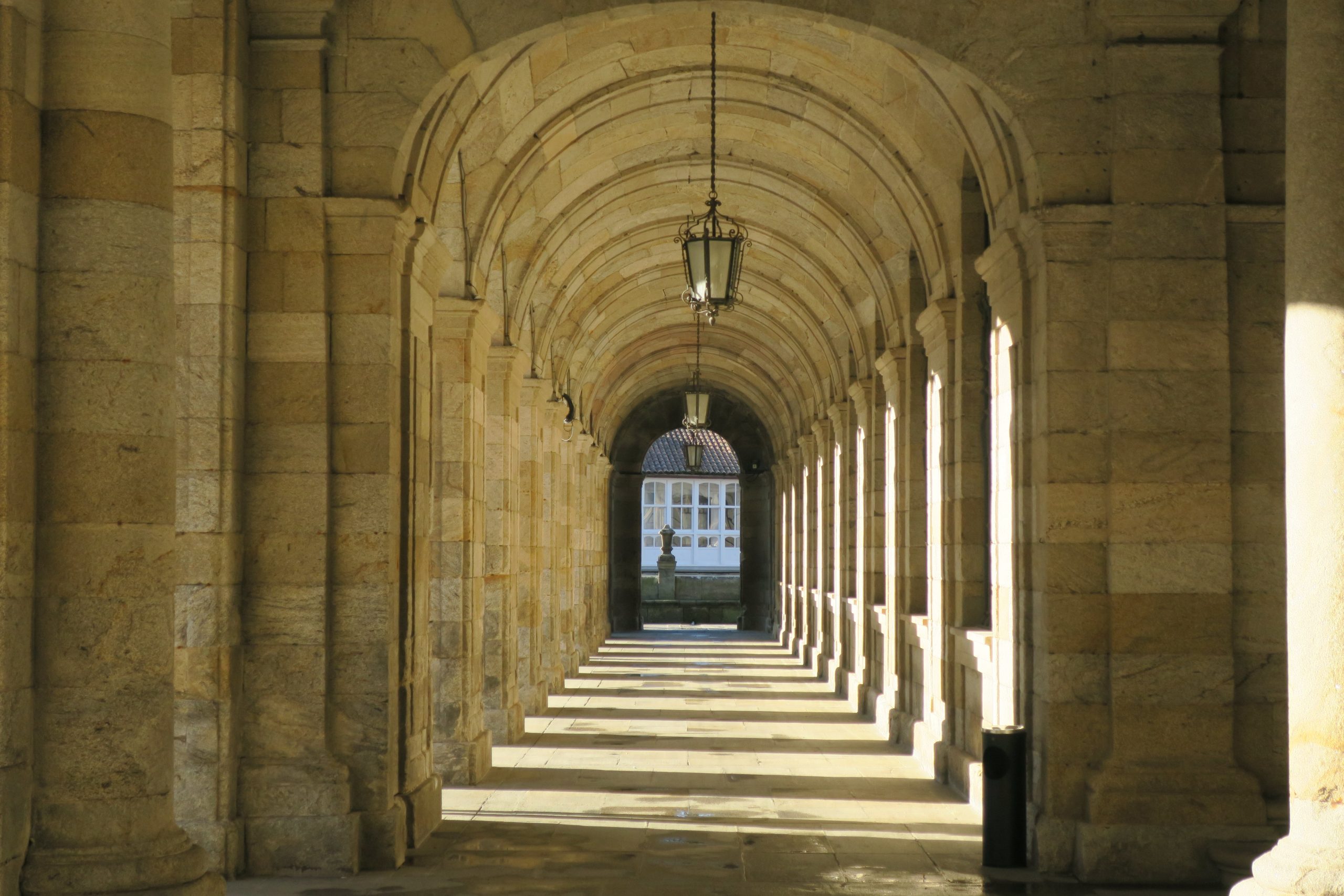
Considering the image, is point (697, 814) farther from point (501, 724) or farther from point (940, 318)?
point (940, 318)

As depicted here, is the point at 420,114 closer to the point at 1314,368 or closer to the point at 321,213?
the point at 321,213

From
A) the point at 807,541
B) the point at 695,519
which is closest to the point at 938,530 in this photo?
the point at 807,541

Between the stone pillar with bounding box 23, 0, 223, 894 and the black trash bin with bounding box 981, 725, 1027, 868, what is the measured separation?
13.5 ft

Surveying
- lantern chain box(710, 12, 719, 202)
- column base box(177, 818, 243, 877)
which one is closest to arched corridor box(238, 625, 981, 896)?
column base box(177, 818, 243, 877)

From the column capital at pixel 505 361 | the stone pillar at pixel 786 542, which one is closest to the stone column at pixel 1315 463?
the column capital at pixel 505 361

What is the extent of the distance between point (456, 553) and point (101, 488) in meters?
5.46

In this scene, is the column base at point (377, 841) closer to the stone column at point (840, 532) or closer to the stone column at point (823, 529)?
the stone column at point (840, 532)

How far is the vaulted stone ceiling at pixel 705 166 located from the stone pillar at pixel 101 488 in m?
2.94

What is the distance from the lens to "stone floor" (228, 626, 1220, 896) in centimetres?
734

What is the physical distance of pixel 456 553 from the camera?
1040cm

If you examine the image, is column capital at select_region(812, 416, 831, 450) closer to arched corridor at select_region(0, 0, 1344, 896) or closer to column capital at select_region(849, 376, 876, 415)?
column capital at select_region(849, 376, 876, 415)

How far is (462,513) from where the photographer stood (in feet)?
34.3

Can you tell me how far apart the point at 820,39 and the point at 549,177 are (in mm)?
3149

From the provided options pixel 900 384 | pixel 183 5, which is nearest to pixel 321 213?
pixel 183 5
